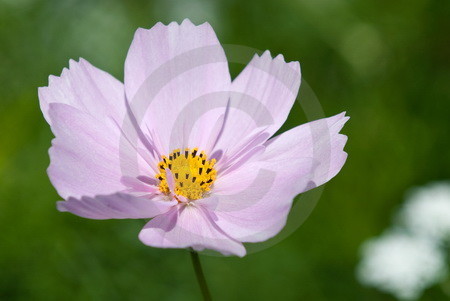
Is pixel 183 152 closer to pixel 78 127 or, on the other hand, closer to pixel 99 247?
pixel 78 127

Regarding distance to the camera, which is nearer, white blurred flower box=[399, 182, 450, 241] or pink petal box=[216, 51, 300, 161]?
pink petal box=[216, 51, 300, 161]

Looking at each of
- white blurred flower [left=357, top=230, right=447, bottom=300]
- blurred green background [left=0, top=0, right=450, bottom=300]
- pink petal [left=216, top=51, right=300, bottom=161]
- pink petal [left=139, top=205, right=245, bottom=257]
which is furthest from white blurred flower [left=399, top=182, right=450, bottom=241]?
pink petal [left=139, top=205, right=245, bottom=257]

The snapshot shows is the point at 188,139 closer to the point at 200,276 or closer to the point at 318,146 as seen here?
the point at 318,146

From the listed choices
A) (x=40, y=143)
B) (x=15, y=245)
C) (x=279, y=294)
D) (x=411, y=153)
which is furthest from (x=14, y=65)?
(x=411, y=153)

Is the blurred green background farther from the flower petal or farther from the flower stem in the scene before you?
the flower stem

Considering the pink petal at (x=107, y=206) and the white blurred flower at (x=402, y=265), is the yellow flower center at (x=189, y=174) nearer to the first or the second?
the pink petal at (x=107, y=206)
